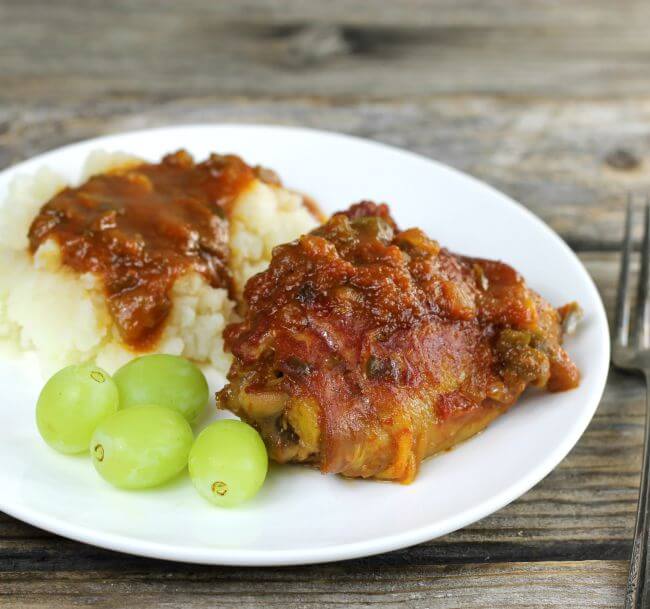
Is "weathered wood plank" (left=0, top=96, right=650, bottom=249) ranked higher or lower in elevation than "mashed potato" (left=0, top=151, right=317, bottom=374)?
lower


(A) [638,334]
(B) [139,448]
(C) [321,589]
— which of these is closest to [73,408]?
(B) [139,448]

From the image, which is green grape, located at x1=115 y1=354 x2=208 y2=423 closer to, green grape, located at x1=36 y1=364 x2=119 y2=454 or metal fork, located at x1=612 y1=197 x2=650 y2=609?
green grape, located at x1=36 y1=364 x2=119 y2=454

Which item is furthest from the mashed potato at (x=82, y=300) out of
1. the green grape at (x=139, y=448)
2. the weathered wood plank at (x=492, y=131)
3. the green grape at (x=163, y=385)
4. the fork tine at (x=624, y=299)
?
the weathered wood plank at (x=492, y=131)

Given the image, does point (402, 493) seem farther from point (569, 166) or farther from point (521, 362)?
point (569, 166)

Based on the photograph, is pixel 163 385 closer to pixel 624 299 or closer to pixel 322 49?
pixel 624 299

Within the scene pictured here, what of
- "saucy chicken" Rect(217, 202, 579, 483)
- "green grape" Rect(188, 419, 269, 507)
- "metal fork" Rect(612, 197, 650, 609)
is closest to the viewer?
"green grape" Rect(188, 419, 269, 507)

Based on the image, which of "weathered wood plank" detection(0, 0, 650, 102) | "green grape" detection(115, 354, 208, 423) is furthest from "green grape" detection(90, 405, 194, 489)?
"weathered wood plank" detection(0, 0, 650, 102)

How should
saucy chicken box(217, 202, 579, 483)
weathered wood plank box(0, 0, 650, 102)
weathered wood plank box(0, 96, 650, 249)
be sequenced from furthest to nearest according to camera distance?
weathered wood plank box(0, 0, 650, 102), weathered wood plank box(0, 96, 650, 249), saucy chicken box(217, 202, 579, 483)
